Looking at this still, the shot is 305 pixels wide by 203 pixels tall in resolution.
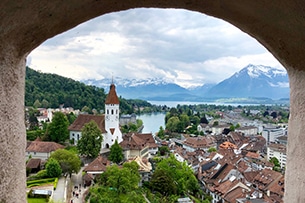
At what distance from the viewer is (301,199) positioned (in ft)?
5.70

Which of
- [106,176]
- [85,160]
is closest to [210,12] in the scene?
[106,176]

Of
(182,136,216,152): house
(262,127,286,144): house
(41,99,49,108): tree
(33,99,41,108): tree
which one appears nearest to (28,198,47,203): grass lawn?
(182,136,216,152): house

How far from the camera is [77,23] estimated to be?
1.80 metres

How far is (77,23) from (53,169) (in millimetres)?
18374

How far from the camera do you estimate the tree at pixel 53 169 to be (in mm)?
18516

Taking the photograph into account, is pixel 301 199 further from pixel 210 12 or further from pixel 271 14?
pixel 210 12

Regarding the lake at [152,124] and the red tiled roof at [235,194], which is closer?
the red tiled roof at [235,194]

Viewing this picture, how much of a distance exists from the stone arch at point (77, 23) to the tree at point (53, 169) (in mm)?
17912

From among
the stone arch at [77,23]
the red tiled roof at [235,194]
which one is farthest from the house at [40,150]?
the stone arch at [77,23]

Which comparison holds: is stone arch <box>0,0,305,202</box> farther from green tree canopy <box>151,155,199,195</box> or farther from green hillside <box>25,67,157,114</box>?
green hillside <box>25,67,157,114</box>

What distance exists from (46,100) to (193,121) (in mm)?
31928

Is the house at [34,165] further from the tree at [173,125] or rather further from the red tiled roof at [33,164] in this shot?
the tree at [173,125]

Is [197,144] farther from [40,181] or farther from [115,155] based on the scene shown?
[40,181]

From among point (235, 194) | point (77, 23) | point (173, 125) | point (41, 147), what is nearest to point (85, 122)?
point (41, 147)
